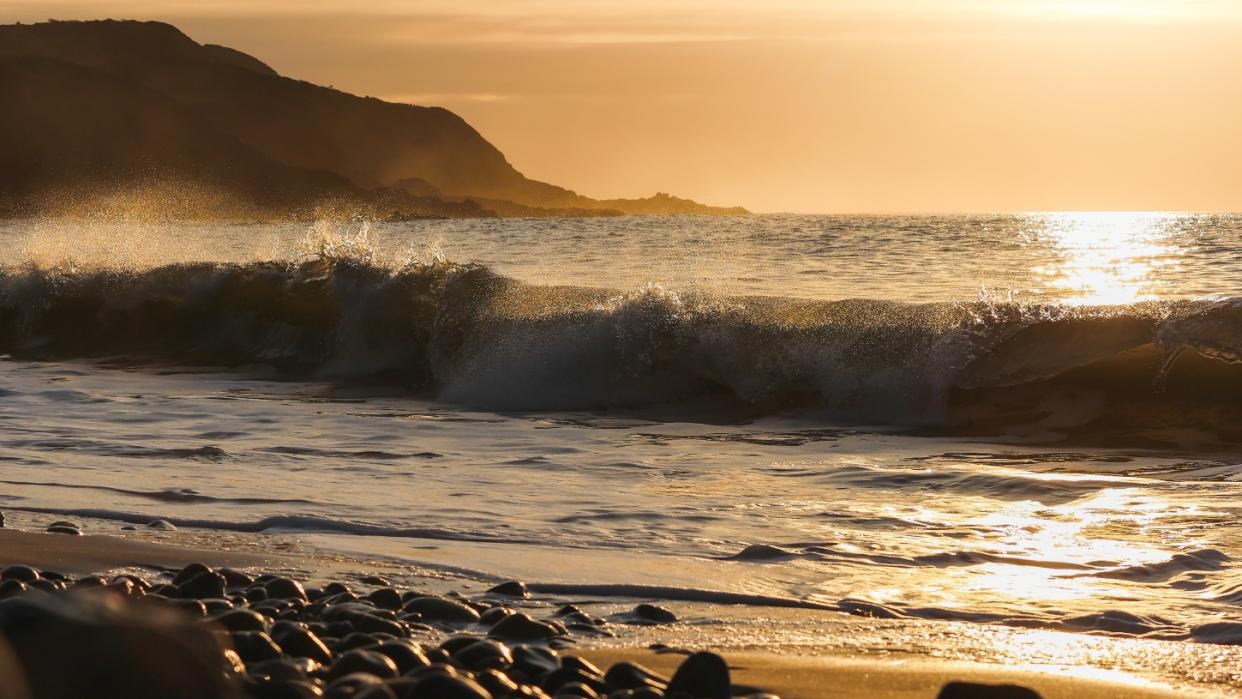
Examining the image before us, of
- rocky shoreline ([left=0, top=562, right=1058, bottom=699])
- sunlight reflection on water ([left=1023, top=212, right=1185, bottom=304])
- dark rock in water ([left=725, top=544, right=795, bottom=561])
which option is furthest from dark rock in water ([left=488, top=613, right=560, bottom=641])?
sunlight reflection on water ([left=1023, top=212, right=1185, bottom=304])

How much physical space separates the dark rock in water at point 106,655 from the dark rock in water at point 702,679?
137 centimetres

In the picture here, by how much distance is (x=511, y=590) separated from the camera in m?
4.75

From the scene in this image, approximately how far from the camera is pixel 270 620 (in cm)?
398

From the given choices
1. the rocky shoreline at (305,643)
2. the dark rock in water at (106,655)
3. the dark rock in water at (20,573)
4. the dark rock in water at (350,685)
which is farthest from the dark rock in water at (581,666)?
the dark rock in water at (20,573)

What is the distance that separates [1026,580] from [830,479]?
7.87 feet

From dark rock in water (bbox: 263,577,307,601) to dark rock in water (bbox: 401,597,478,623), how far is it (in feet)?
1.13

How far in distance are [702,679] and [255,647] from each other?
1107 mm

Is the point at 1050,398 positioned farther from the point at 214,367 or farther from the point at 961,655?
the point at 214,367

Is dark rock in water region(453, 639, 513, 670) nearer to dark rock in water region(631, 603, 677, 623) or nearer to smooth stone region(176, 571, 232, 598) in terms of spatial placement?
dark rock in water region(631, 603, 677, 623)

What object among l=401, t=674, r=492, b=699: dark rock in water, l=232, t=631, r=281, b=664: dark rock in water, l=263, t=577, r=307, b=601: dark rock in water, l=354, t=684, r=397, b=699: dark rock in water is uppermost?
l=354, t=684, r=397, b=699: dark rock in water

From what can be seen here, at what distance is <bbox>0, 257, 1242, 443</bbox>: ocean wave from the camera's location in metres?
10.5

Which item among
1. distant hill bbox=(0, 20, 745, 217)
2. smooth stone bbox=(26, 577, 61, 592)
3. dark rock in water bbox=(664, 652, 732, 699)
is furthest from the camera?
distant hill bbox=(0, 20, 745, 217)

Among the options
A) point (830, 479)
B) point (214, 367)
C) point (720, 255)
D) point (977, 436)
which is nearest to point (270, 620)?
point (830, 479)

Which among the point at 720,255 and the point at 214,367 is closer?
the point at 214,367
